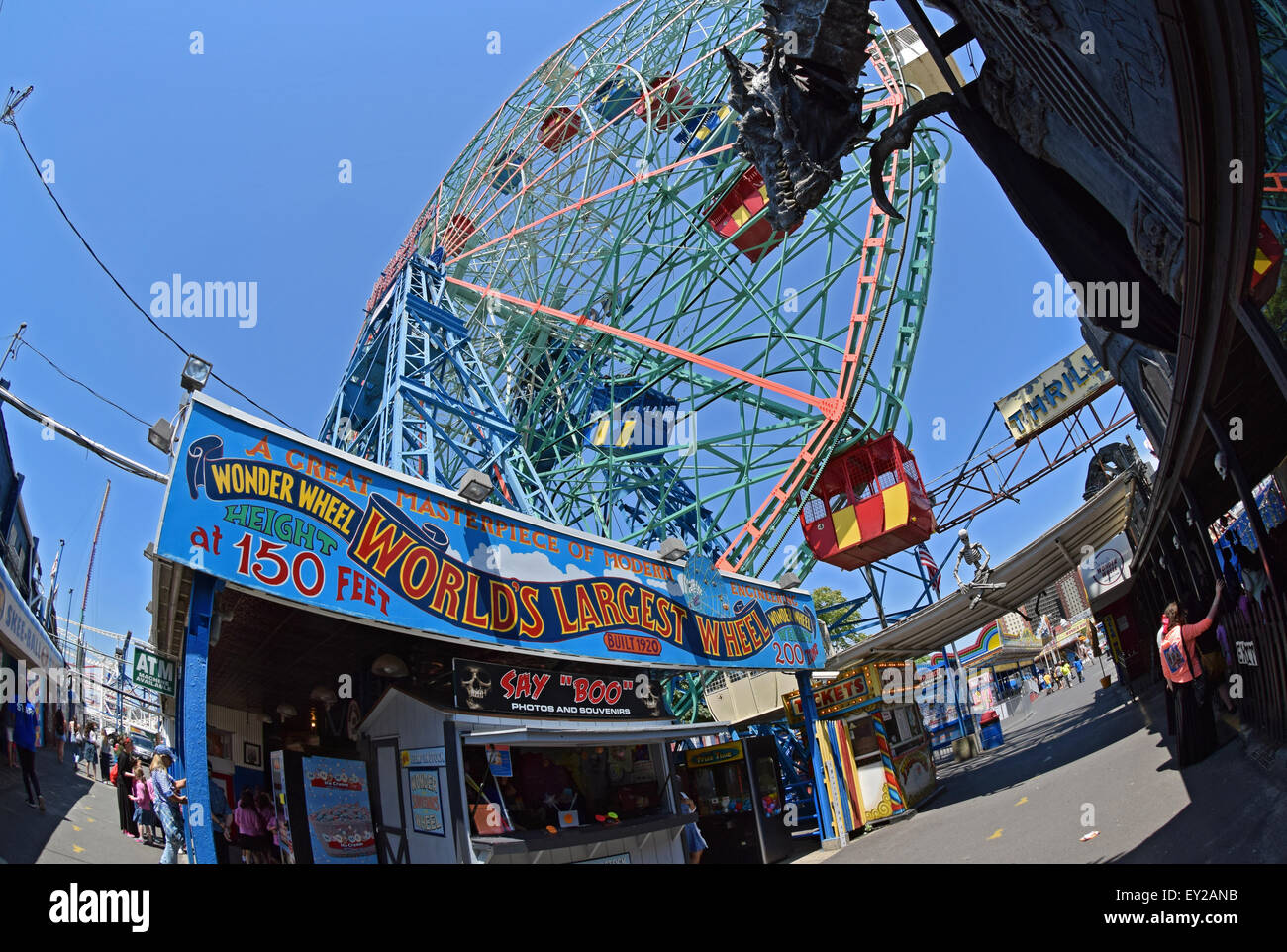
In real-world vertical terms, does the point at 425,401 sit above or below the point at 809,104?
above

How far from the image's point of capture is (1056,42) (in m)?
4.00

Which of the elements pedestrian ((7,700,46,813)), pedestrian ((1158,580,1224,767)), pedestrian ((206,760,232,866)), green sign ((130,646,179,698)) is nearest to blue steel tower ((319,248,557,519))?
pedestrian ((206,760,232,866))

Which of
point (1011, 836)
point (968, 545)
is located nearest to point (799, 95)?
point (1011, 836)

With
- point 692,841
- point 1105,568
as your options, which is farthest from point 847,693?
point 1105,568

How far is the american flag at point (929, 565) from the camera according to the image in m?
24.9

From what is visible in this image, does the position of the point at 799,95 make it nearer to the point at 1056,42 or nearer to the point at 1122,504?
the point at 1056,42

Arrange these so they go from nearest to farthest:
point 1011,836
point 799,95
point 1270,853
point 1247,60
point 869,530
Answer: point 1247,60
point 1270,853
point 799,95
point 1011,836
point 869,530

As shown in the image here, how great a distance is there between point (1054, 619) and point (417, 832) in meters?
68.6

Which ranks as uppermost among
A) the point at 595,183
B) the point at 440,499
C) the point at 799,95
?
the point at 595,183

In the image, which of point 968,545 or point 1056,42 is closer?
point 1056,42

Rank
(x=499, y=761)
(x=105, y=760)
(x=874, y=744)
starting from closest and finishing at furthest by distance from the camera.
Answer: (x=499, y=761)
(x=105, y=760)
(x=874, y=744)

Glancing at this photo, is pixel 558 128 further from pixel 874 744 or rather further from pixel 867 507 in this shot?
pixel 874 744

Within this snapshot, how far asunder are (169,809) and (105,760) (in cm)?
405

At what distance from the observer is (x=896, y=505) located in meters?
16.4
